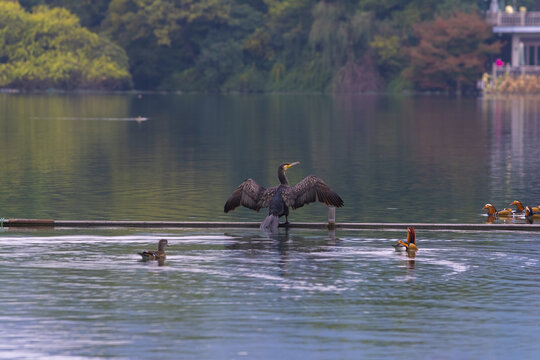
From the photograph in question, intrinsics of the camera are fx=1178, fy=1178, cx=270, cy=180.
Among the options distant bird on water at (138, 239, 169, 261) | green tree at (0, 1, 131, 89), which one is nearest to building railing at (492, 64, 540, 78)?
green tree at (0, 1, 131, 89)

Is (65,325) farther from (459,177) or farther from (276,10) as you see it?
(276,10)

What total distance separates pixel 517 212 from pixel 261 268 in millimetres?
9368

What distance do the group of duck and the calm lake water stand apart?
394 mm

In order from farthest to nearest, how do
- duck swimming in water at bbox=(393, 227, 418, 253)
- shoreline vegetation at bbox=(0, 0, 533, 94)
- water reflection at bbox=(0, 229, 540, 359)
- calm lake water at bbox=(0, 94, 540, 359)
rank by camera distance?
shoreline vegetation at bbox=(0, 0, 533, 94) → duck swimming in water at bbox=(393, 227, 418, 253) → calm lake water at bbox=(0, 94, 540, 359) → water reflection at bbox=(0, 229, 540, 359)

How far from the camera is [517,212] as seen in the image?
2627 centimetres

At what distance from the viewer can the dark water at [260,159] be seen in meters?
28.0

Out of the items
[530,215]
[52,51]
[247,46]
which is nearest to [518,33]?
[247,46]

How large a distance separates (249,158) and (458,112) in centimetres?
3822

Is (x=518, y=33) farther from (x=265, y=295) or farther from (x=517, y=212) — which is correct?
(x=265, y=295)

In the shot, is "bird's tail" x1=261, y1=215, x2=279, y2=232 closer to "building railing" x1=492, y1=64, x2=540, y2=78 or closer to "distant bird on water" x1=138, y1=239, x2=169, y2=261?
"distant bird on water" x1=138, y1=239, x2=169, y2=261

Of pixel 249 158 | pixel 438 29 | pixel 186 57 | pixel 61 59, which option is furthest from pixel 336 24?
pixel 249 158

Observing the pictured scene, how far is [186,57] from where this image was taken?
128 meters

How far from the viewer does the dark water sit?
28.0 metres

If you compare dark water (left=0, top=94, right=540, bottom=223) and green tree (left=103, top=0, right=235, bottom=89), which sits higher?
green tree (left=103, top=0, right=235, bottom=89)
